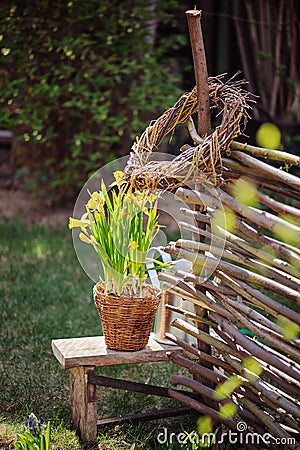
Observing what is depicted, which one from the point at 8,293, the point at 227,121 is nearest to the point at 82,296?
the point at 8,293

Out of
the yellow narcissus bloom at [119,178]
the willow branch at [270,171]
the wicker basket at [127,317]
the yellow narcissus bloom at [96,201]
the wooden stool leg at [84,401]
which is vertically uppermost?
the willow branch at [270,171]

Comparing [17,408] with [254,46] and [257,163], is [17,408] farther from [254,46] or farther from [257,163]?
[254,46]

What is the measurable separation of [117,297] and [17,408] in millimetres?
752

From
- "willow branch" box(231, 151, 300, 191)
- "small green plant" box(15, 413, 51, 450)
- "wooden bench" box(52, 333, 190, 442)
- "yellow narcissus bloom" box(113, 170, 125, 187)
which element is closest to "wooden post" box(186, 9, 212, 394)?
"willow branch" box(231, 151, 300, 191)

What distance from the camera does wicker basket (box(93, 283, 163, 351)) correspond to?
8.39 feet

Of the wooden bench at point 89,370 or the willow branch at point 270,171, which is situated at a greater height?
the willow branch at point 270,171

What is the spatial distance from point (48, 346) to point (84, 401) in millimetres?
1041

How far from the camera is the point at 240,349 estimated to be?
8.09ft

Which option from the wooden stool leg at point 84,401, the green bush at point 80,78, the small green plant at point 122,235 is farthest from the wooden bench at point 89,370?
the green bush at point 80,78

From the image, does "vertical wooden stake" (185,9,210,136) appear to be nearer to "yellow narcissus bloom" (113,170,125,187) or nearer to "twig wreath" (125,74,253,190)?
"twig wreath" (125,74,253,190)

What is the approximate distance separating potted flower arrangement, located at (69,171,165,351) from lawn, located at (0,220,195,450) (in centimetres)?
43

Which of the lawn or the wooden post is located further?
the lawn

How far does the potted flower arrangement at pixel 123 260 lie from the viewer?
2551 mm

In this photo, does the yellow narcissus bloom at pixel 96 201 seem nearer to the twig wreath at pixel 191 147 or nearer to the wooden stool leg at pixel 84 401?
the twig wreath at pixel 191 147
